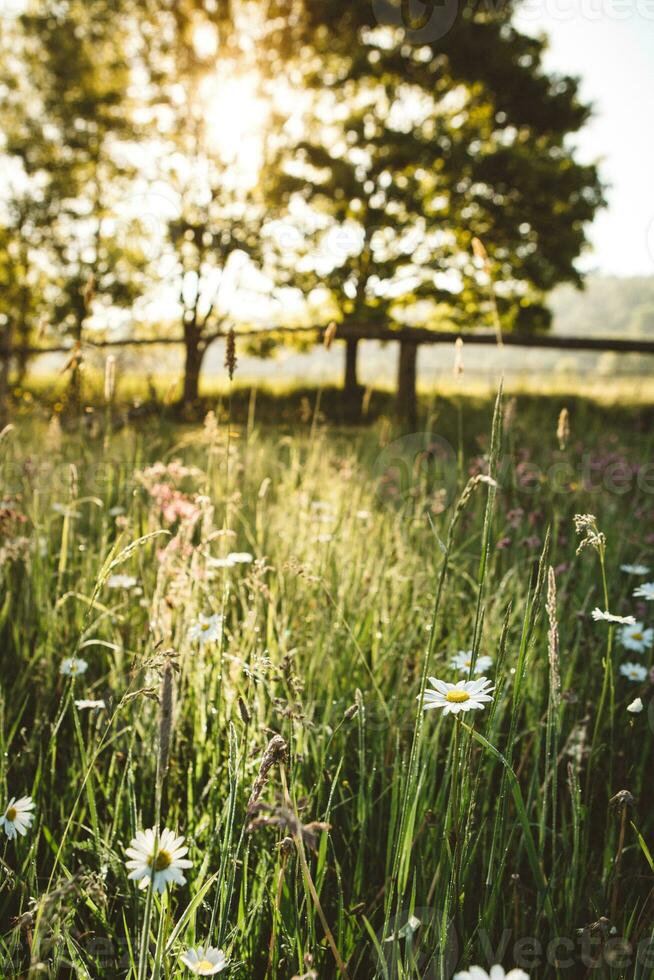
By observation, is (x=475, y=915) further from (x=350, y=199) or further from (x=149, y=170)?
(x=149, y=170)

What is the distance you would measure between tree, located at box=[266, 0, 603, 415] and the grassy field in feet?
48.1

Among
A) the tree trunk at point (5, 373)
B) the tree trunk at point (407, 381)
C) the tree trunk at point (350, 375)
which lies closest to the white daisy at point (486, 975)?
the tree trunk at point (5, 373)

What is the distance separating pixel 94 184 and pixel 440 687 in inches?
813

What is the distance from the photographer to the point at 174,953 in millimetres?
1002

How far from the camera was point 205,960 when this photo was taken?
2.80 feet

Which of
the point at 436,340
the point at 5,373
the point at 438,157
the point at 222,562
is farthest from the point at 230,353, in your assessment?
the point at 438,157

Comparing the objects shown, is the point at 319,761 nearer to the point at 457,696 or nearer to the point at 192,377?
the point at 457,696

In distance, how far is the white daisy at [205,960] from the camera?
0.82 m

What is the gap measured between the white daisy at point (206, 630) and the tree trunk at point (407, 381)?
221 inches

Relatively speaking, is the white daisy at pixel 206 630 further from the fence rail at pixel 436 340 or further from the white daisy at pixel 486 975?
the fence rail at pixel 436 340

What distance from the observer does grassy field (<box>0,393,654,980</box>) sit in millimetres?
926

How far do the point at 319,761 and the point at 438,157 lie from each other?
1672 centimetres

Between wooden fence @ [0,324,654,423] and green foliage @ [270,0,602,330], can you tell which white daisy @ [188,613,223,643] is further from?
green foliage @ [270,0,602,330]

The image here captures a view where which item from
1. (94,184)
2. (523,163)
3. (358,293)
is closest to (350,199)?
(358,293)
